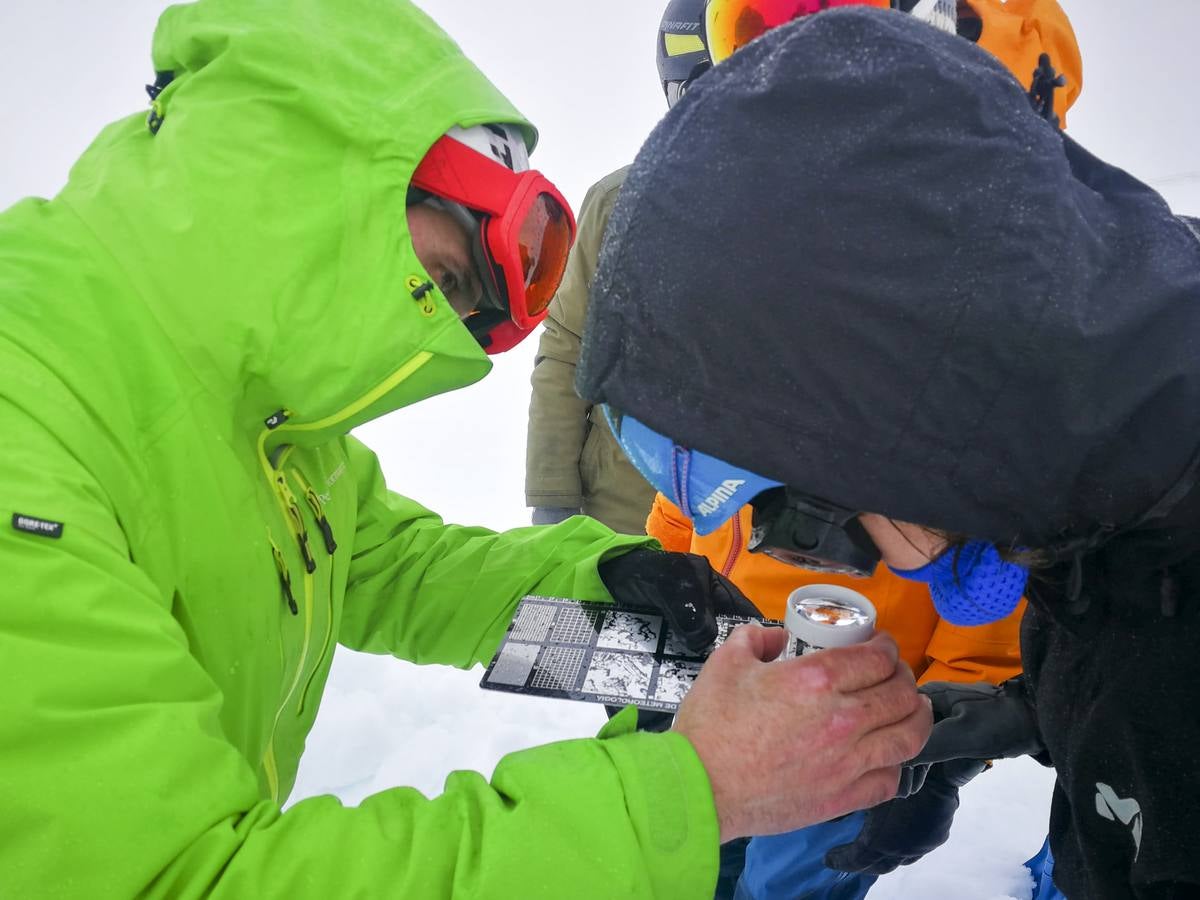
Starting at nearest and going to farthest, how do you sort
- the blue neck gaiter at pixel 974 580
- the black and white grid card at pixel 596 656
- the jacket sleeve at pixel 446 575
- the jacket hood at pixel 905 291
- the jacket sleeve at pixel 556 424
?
the jacket hood at pixel 905 291, the blue neck gaiter at pixel 974 580, the black and white grid card at pixel 596 656, the jacket sleeve at pixel 446 575, the jacket sleeve at pixel 556 424

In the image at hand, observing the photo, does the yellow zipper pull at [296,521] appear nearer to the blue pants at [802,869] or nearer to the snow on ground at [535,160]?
the blue pants at [802,869]

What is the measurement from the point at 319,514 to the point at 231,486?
267mm

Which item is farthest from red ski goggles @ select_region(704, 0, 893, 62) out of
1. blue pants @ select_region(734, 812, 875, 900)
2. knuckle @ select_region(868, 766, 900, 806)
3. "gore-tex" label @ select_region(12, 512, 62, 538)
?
blue pants @ select_region(734, 812, 875, 900)

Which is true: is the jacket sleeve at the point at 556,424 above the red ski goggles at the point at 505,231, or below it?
below

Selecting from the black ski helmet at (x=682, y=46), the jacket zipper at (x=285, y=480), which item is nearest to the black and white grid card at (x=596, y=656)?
the jacket zipper at (x=285, y=480)

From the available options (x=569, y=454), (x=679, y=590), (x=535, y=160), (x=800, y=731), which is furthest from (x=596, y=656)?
(x=535, y=160)

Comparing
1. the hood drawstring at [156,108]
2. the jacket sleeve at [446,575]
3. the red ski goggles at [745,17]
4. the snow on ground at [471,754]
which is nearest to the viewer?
the hood drawstring at [156,108]

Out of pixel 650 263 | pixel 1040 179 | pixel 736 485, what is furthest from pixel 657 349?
pixel 1040 179

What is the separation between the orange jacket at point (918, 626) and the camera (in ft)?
4.63

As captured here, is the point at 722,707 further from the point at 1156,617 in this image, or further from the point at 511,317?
the point at 511,317

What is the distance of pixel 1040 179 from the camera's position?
2.05 ft

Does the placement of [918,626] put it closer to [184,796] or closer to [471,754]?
[184,796]

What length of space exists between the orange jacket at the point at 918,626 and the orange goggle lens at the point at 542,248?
560 millimetres

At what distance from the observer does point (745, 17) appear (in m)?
1.75
